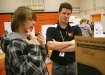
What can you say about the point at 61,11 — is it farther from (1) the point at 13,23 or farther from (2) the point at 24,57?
(2) the point at 24,57

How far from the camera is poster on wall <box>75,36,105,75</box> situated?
2.76 feet

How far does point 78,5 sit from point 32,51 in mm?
10393

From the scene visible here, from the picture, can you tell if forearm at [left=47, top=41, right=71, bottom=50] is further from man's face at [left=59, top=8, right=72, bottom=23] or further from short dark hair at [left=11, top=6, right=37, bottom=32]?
short dark hair at [left=11, top=6, right=37, bottom=32]

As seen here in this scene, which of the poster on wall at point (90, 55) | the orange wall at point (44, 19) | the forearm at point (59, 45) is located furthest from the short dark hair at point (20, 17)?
the orange wall at point (44, 19)

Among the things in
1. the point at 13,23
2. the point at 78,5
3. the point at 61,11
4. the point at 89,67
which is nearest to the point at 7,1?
the point at 78,5

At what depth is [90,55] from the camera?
902 mm

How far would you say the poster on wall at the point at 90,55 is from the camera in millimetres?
842

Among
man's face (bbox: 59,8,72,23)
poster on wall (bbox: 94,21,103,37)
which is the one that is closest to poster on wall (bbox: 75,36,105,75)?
man's face (bbox: 59,8,72,23)

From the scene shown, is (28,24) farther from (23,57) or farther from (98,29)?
(98,29)

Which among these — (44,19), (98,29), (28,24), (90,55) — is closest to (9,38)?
(28,24)

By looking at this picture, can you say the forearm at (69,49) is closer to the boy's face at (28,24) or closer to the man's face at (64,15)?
the man's face at (64,15)

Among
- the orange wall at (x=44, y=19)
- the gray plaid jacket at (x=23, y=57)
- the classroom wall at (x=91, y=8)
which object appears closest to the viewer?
the gray plaid jacket at (x=23, y=57)

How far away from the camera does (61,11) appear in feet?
6.48

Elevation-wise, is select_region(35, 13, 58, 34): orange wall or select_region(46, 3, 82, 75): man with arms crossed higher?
select_region(35, 13, 58, 34): orange wall
